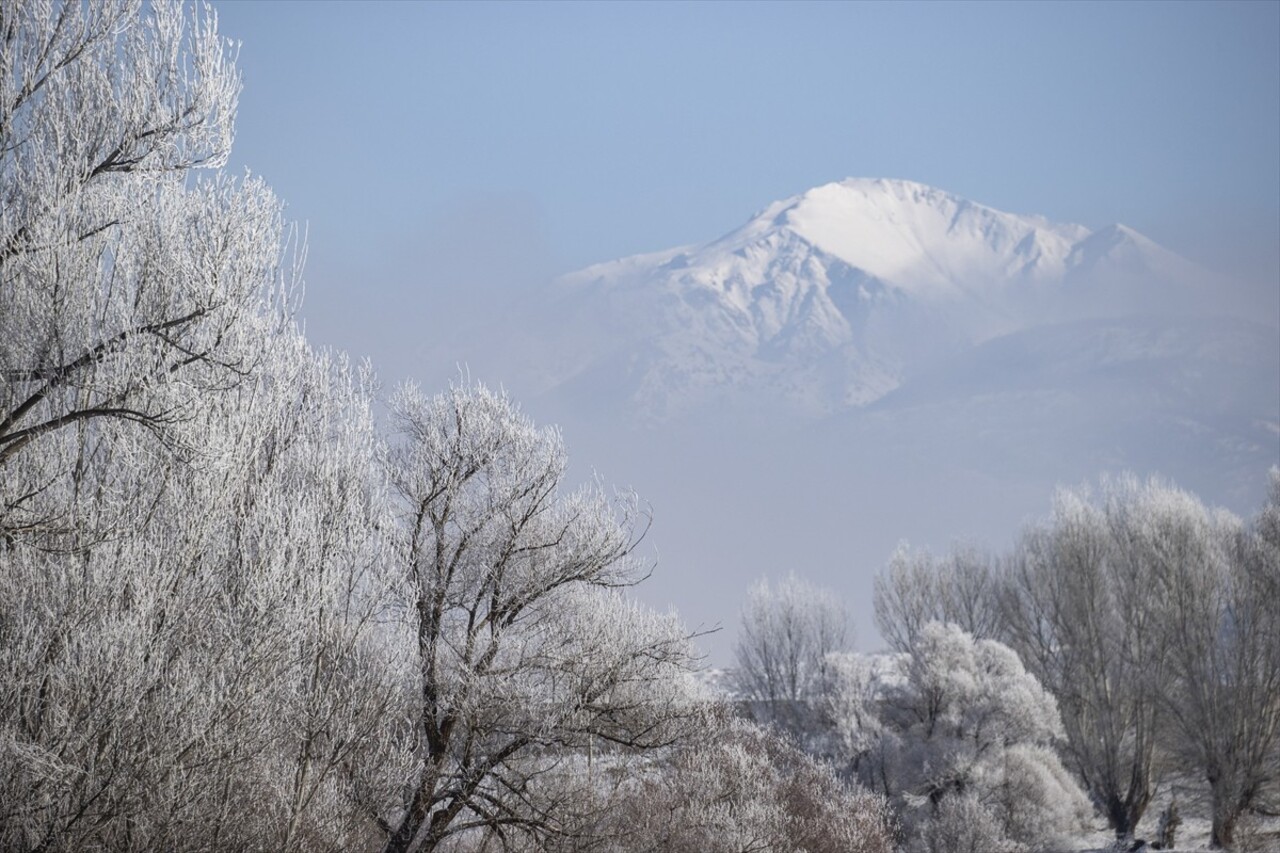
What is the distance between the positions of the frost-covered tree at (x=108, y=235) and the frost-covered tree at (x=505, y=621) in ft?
17.1

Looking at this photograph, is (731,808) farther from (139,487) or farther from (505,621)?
(139,487)

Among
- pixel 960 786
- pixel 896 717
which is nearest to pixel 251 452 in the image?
pixel 960 786

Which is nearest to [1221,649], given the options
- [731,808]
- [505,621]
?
[731,808]

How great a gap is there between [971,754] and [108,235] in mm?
30581

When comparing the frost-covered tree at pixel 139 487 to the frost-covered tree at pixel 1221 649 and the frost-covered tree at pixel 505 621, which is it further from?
the frost-covered tree at pixel 1221 649

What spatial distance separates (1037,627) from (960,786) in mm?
17526

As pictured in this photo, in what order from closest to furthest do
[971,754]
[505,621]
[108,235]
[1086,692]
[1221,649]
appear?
[108,235] < [505,621] < [971,754] < [1221,649] < [1086,692]

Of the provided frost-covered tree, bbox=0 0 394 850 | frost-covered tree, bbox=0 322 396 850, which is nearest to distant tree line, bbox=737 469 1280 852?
frost-covered tree, bbox=0 322 396 850

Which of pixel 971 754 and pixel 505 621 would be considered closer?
pixel 505 621

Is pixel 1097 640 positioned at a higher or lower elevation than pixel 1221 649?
higher

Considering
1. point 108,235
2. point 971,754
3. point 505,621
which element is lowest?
point 971,754

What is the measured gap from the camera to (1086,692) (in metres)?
45.0

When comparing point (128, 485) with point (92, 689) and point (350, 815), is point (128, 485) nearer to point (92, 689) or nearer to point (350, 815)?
point (92, 689)

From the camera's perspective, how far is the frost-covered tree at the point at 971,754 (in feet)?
112
